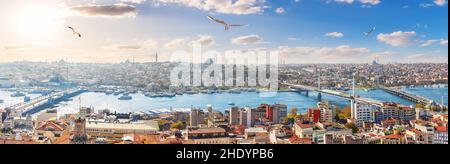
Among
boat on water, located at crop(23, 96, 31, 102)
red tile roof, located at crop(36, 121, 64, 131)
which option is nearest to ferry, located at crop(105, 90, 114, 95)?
boat on water, located at crop(23, 96, 31, 102)

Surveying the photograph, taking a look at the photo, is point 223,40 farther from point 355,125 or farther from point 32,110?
point 32,110

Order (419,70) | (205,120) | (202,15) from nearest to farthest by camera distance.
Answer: (202,15) → (205,120) → (419,70)

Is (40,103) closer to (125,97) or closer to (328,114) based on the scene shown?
(125,97)

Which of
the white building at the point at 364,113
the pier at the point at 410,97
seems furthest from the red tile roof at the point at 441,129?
the pier at the point at 410,97

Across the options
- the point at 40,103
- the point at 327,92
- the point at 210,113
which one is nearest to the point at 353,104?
the point at 327,92

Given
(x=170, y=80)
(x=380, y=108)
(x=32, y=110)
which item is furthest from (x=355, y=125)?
(x=32, y=110)
